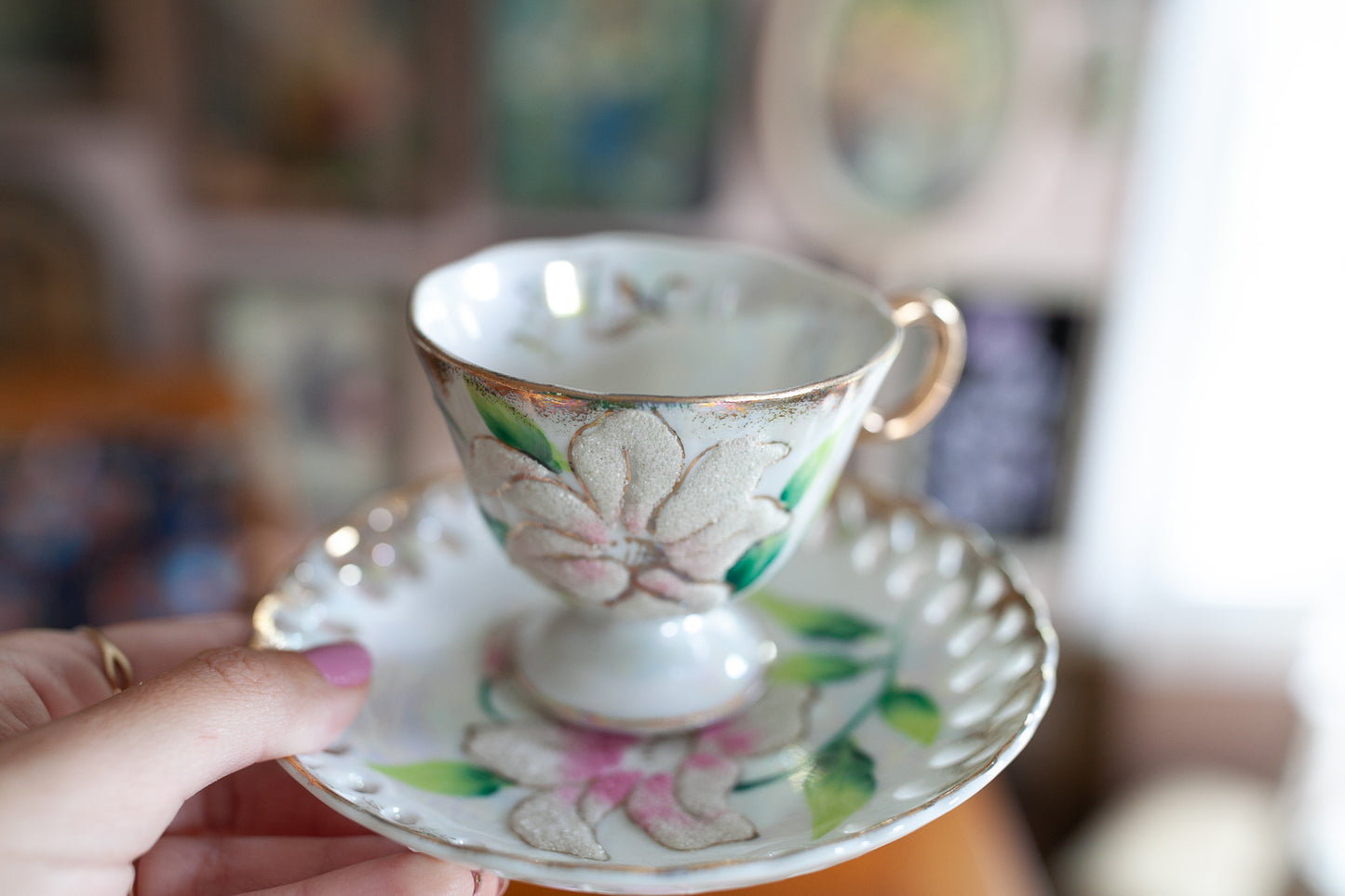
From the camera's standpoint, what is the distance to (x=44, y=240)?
1447 millimetres

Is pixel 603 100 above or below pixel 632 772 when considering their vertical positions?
above

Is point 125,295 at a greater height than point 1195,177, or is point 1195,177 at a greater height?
point 1195,177

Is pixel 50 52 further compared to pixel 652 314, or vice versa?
pixel 50 52

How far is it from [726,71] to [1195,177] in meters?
0.70

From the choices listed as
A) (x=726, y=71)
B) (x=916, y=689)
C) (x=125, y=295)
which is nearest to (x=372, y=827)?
(x=916, y=689)

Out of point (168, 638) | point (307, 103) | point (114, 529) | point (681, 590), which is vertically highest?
point (307, 103)

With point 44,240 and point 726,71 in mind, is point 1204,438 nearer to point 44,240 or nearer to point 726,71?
point 726,71

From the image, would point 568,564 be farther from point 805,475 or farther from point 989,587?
point 989,587

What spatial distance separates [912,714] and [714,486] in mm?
172

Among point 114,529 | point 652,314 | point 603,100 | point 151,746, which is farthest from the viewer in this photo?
point 603,100

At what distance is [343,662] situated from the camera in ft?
1.61

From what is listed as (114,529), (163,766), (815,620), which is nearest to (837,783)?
(815,620)

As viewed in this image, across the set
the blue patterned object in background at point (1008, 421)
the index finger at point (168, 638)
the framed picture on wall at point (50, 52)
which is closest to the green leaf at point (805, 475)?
the index finger at point (168, 638)

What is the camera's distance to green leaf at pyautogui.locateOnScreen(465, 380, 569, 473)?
43 centimetres
